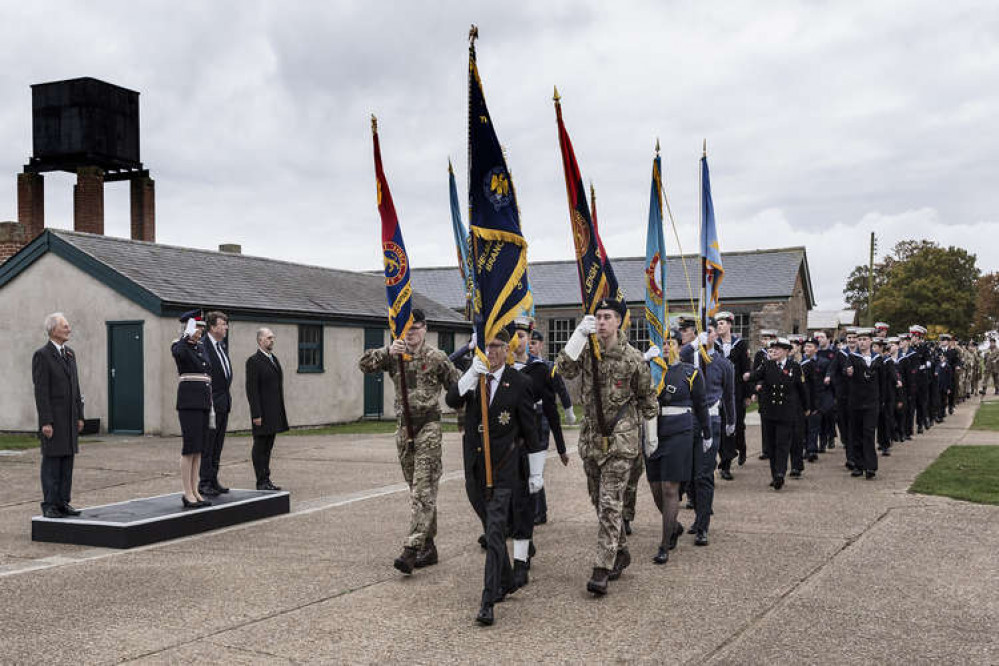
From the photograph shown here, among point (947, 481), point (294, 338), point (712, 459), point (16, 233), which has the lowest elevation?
point (947, 481)

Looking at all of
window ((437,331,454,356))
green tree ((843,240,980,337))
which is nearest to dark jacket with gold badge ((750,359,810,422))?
window ((437,331,454,356))

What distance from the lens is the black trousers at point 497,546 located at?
5.54 metres

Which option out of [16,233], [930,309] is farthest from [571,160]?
[930,309]

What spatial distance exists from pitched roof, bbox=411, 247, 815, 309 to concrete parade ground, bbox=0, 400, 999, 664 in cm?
2576

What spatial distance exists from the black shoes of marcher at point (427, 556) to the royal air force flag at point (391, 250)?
171cm

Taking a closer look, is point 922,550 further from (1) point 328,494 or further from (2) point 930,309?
(2) point 930,309

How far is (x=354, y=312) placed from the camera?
24062 mm

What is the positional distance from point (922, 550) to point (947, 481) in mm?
4597

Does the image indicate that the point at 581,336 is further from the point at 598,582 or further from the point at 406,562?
the point at 406,562

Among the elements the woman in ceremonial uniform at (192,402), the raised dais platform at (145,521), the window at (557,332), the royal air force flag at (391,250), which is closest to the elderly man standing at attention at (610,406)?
the royal air force flag at (391,250)

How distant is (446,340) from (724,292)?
13.2 meters

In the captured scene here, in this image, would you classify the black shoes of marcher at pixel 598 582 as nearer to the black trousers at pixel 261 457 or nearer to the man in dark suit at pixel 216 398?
the man in dark suit at pixel 216 398

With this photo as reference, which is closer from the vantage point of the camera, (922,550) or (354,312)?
(922,550)

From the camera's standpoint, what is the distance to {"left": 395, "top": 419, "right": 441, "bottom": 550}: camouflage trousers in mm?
6848
